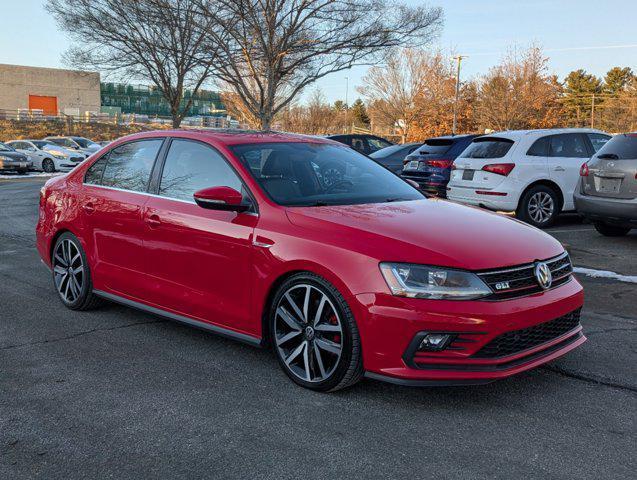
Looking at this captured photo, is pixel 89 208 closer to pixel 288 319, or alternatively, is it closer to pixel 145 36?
pixel 288 319

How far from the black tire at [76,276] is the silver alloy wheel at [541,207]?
24.3ft

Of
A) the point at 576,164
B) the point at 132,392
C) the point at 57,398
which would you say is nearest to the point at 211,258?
the point at 132,392

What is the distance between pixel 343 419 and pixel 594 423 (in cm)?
132

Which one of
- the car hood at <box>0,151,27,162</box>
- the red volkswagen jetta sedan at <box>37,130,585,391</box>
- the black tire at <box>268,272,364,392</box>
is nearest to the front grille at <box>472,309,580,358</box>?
the red volkswagen jetta sedan at <box>37,130,585,391</box>

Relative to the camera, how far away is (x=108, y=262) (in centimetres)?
528

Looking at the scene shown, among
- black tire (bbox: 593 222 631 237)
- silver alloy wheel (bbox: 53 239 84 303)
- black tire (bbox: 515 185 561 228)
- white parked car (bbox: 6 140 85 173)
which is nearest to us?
silver alloy wheel (bbox: 53 239 84 303)

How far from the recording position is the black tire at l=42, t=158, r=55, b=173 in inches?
1215

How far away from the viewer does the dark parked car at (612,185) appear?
855 centimetres

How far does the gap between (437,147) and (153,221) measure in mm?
9162

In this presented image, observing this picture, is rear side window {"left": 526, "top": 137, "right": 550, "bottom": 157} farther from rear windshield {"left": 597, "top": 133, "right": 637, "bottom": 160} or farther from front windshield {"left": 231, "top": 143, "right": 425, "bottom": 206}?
front windshield {"left": 231, "top": 143, "right": 425, "bottom": 206}

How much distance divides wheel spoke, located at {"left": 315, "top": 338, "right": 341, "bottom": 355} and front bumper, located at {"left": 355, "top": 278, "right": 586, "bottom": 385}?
0.61 feet

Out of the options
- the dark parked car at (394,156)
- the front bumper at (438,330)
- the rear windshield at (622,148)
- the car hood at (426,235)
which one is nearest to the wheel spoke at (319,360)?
the front bumper at (438,330)

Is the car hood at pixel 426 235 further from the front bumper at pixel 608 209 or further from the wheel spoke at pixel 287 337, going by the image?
the front bumper at pixel 608 209

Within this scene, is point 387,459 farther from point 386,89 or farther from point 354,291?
point 386,89
